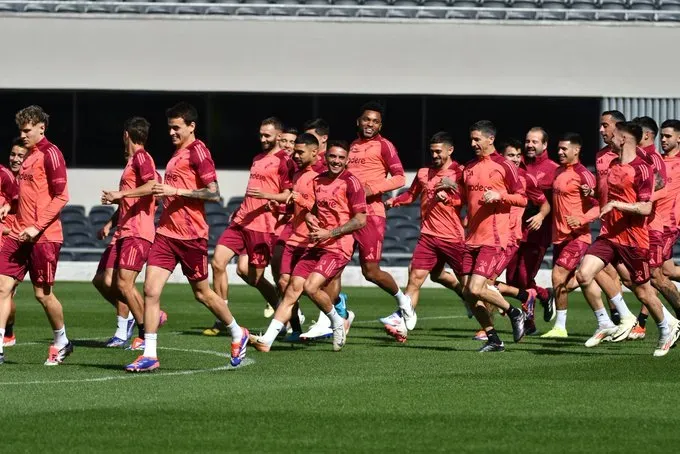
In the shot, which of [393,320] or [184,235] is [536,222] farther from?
[184,235]

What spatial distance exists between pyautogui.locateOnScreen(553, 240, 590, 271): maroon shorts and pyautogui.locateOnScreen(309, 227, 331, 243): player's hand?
365 centimetres

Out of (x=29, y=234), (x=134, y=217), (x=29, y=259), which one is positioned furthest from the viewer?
(x=134, y=217)

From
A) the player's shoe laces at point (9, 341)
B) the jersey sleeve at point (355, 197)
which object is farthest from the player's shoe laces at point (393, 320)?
the player's shoe laces at point (9, 341)

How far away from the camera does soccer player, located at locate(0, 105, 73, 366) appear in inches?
469

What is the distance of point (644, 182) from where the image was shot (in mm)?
12875

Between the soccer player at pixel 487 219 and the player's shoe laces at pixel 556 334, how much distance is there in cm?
137

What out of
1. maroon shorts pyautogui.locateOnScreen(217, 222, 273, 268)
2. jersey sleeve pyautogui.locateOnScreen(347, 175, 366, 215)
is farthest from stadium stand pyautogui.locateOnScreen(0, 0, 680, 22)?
jersey sleeve pyautogui.locateOnScreen(347, 175, 366, 215)

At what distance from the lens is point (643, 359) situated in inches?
508

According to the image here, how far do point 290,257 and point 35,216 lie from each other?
3152 mm

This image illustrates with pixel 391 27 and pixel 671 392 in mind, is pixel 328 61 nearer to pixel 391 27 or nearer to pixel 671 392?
pixel 391 27

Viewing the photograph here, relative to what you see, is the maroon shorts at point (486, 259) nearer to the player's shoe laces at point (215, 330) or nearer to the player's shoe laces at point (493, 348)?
the player's shoe laces at point (493, 348)

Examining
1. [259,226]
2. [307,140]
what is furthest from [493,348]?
[259,226]

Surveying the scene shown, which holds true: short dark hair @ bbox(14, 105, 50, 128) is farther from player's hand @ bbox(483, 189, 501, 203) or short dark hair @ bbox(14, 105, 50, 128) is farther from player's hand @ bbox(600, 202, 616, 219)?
player's hand @ bbox(600, 202, 616, 219)

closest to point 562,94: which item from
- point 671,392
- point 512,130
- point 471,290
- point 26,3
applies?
point 512,130
